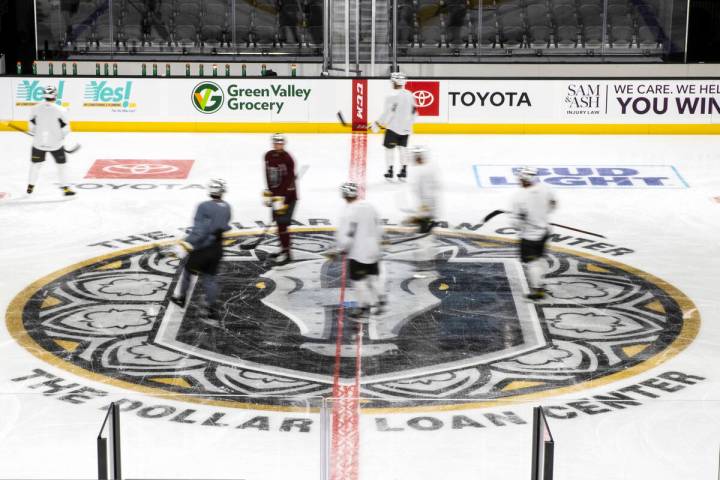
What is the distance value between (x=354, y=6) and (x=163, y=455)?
16831 millimetres

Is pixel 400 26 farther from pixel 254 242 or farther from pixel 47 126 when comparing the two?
pixel 254 242

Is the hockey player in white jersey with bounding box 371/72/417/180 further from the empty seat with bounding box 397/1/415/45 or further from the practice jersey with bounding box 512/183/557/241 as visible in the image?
the empty seat with bounding box 397/1/415/45

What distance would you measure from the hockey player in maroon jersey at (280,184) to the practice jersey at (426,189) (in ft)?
4.03

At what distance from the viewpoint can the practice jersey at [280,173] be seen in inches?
445

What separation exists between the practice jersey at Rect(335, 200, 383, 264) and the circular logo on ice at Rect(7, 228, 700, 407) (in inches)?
27.2

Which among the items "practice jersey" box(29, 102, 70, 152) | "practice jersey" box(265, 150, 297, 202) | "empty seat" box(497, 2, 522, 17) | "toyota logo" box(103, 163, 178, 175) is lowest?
"toyota logo" box(103, 163, 178, 175)

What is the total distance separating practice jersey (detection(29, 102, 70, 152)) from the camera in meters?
14.4

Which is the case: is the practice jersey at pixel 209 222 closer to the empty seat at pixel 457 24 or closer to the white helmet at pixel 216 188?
the white helmet at pixel 216 188

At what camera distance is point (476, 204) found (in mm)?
14445

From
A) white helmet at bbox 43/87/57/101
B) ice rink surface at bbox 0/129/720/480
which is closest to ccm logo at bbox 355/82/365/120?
ice rink surface at bbox 0/129/720/480

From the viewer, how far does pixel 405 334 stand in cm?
953

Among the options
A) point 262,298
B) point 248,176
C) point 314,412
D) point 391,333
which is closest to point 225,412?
point 314,412

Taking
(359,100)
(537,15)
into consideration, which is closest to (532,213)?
(359,100)

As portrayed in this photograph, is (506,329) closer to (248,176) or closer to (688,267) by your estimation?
(688,267)
